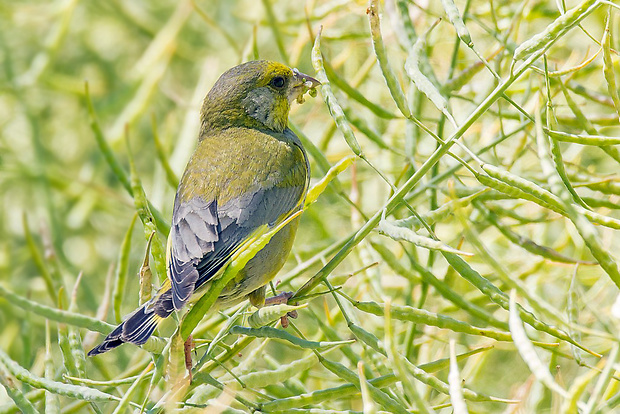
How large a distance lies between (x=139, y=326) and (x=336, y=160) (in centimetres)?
225

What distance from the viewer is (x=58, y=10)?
4809 millimetres

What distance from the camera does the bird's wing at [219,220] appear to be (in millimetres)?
2652

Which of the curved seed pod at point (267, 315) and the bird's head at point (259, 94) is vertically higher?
the bird's head at point (259, 94)

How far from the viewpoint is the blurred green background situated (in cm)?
272

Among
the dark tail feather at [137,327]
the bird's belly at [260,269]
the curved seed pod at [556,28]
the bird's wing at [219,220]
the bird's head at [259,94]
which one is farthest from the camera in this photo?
the bird's head at [259,94]

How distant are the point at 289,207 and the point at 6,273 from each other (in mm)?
2000

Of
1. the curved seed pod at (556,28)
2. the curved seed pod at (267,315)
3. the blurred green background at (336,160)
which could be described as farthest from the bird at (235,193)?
the curved seed pod at (556,28)

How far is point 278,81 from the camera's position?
364 centimetres

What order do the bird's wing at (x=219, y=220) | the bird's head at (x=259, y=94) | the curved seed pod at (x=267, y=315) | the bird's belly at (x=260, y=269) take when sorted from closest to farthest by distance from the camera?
the curved seed pod at (x=267, y=315), the bird's wing at (x=219, y=220), the bird's belly at (x=260, y=269), the bird's head at (x=259, y=94)

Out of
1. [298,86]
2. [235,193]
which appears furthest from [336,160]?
[235,193]

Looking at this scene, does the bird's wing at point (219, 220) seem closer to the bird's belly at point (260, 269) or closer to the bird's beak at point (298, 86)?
the bird's belly at point (260, 269)

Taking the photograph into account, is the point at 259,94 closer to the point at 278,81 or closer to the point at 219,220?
the point at 278,81

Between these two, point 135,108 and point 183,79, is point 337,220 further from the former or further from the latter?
point 183,79

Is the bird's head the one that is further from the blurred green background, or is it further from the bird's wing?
the bird's wing
